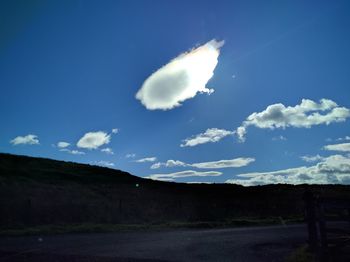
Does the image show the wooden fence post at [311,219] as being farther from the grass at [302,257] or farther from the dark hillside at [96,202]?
the dark hillside at [96,202]

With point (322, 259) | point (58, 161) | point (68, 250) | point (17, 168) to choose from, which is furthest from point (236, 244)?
point (58, 161)

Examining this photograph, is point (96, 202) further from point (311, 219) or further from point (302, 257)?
point (302, 257)

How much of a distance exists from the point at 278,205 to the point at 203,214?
44.2ft

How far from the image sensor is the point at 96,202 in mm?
43312

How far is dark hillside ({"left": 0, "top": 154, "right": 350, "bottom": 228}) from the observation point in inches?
1435

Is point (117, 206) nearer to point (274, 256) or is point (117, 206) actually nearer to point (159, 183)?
point (274, 256)

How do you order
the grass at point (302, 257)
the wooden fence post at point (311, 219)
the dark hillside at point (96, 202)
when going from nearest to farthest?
the grass at point (302, 257) → the wooden fence post at point (311, 219) → the dark hillside at point (96, 202)

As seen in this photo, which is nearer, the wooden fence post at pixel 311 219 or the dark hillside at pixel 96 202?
the wooden fence post at pixel 311 219

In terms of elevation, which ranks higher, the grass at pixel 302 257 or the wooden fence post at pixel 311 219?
the wooden fence post at pixel 311 219

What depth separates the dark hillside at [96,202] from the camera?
36.4 m

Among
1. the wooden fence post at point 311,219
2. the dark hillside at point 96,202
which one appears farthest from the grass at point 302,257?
the dark hillside at point 96,202

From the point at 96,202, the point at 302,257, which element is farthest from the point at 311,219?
the point at 96,202

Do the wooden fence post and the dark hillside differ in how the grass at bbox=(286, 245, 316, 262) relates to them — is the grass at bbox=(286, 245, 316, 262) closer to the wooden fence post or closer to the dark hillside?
the wooden fence post

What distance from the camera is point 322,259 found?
12.7m
